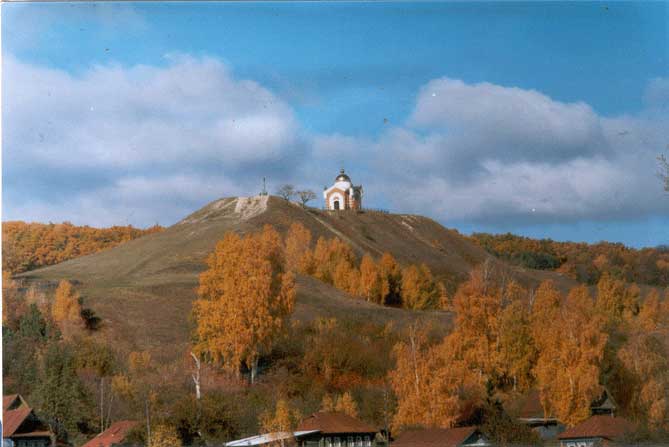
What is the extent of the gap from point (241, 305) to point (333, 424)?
51.3 feet

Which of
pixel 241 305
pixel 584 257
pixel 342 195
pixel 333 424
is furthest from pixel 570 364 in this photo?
pixel 342 195

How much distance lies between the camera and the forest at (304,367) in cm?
3722

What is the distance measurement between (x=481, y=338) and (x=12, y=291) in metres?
31.6

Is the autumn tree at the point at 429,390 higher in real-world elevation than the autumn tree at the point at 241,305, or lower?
lower

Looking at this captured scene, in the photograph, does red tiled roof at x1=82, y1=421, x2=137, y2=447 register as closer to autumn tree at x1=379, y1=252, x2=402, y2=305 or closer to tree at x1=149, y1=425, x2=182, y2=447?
tree at x1=149, y1=425, x2=182, y2=447

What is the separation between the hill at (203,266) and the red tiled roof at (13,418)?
1977 cm

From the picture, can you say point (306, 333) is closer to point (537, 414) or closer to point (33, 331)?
point (33, 331)

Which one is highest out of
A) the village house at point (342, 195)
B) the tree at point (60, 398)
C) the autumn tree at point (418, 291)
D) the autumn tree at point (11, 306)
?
the village house at point (342, 195)

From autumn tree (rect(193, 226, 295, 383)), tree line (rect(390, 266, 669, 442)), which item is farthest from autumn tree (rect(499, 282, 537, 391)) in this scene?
autumn tree (rect(193, 226, 295, 383))

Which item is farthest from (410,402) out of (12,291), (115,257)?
(115,257)

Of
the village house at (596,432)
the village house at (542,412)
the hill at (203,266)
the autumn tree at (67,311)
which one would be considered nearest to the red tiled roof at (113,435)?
the village house at (542,412)

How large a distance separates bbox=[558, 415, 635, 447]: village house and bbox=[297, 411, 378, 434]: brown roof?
799 cm

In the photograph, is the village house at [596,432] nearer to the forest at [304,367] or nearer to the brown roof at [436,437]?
the forest at [304,367]

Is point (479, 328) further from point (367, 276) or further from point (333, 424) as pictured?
point (367, 276)
